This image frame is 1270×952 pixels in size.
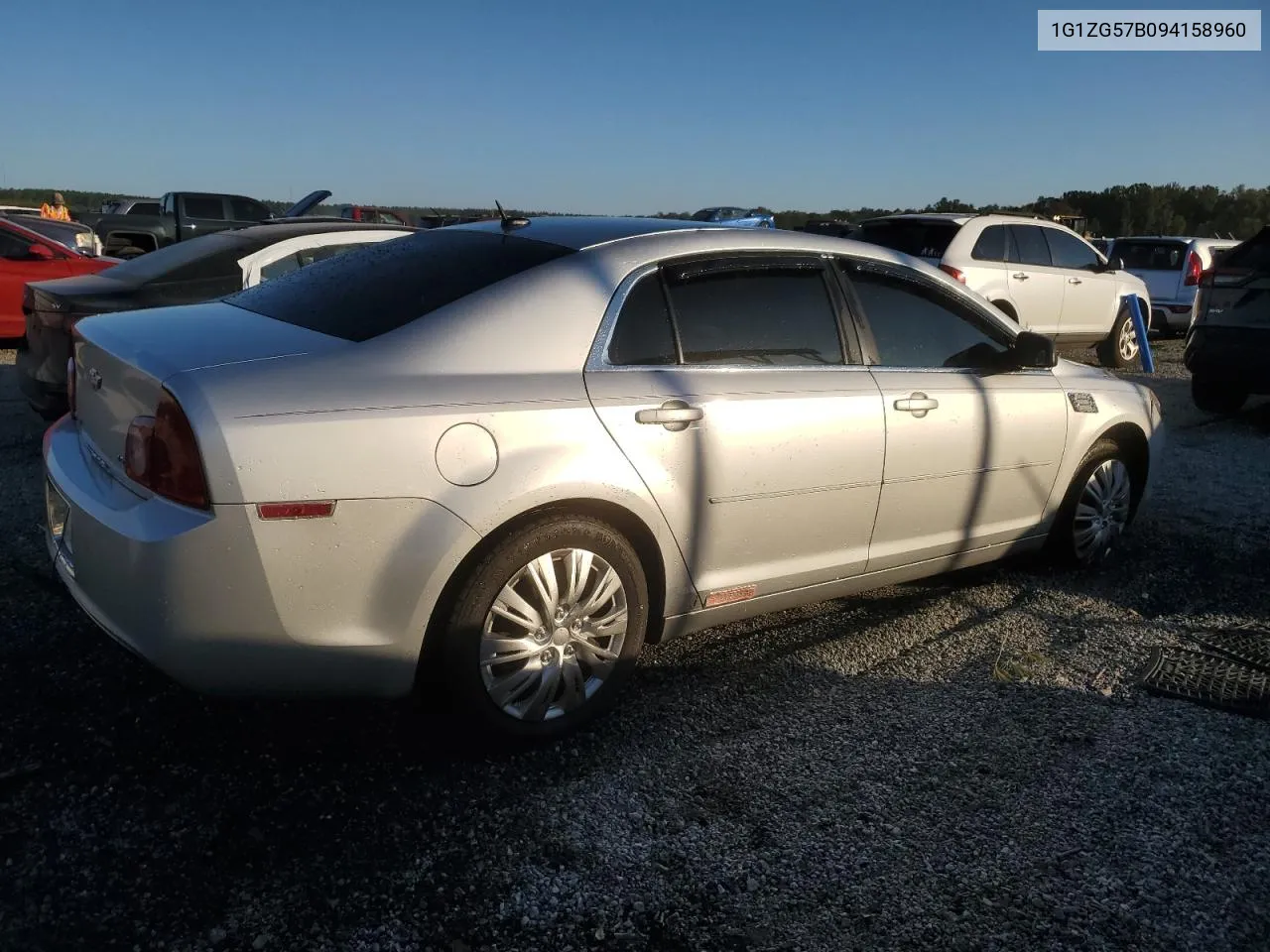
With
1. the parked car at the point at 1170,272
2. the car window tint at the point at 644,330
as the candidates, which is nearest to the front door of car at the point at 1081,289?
the parked car at the point at 1170,272

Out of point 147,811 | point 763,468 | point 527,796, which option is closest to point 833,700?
point 763,468

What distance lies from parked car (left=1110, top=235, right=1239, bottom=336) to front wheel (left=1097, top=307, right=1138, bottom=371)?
10.2ft

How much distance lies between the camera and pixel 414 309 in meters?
3.03

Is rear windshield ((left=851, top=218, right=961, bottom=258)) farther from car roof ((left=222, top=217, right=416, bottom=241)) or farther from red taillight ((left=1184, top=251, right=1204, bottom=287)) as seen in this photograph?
red taillight ((left=1184, top=251, right=1204, bottom=287))

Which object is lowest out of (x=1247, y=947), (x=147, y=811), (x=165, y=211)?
(x=1247, y=947)

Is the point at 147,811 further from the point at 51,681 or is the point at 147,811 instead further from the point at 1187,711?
the point at 1187,711

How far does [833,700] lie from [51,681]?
8.51 ft

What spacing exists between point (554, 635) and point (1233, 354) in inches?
299

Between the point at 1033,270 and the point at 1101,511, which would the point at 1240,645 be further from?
the point at 1033,270

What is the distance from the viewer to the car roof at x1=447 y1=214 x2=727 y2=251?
134 inches

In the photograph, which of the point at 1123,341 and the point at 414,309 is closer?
the point at 414,309

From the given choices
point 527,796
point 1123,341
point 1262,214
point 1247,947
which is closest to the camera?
point 1247,947

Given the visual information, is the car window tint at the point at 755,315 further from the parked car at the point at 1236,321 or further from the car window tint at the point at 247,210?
the car window tint at the point at 247,210

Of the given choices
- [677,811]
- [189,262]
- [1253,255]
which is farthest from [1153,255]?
[677,811]
